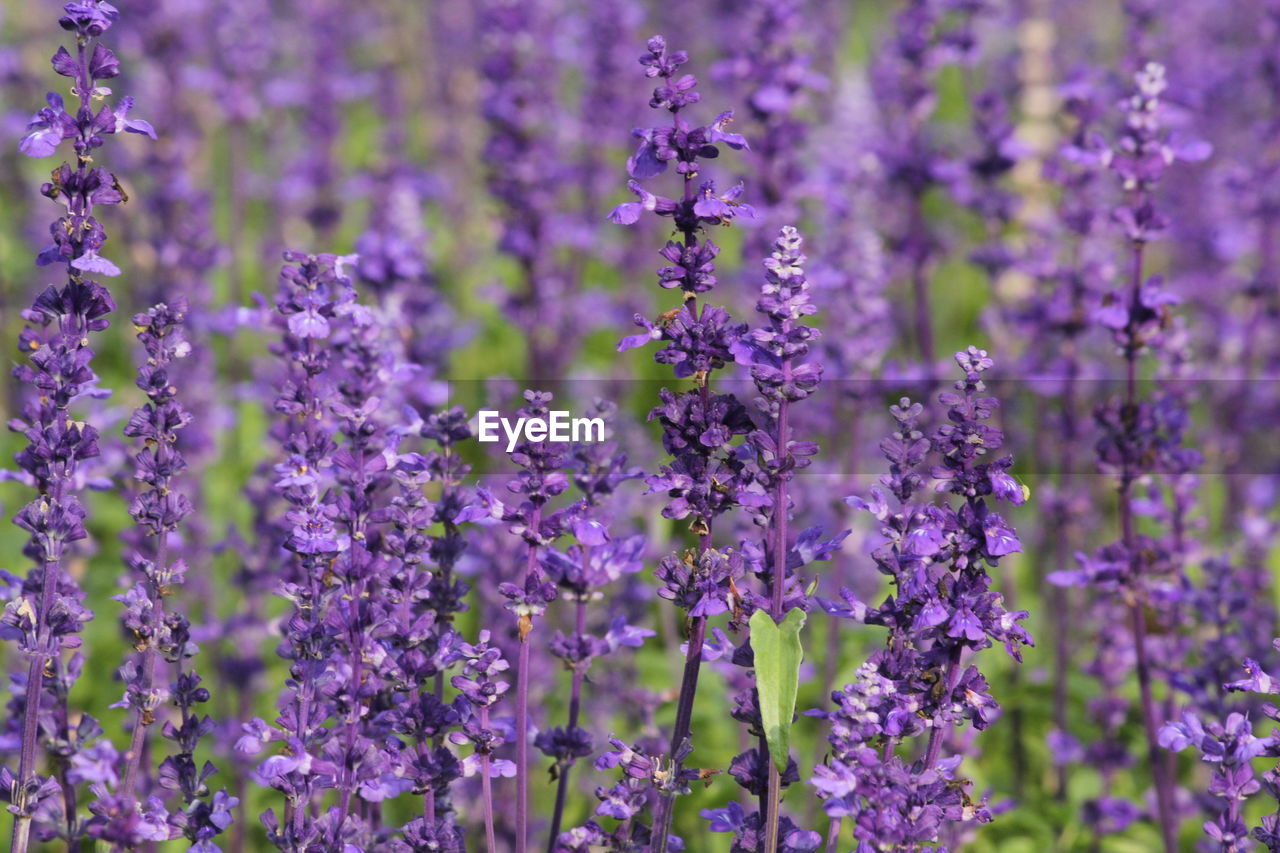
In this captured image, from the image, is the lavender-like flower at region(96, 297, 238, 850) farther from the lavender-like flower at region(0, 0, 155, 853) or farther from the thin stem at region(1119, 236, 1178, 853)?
the thin stem at region(1119, 236, 1178, 853)

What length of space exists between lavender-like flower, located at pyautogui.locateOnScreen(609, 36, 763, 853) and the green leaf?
16 centimetres

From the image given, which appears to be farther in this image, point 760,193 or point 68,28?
point 760,193

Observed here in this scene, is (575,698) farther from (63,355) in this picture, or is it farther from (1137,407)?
(1137,407)

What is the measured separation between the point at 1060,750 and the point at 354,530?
406 cm

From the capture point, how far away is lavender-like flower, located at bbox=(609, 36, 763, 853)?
13.1 feet

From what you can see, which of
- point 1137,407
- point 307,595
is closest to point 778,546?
point 307,595

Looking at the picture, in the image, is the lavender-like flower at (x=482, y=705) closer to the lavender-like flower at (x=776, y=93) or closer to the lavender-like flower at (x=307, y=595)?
the lavender-like flower at (x=307, y=595)

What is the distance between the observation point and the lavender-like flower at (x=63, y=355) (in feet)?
13.1

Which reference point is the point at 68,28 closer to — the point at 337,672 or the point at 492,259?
the point at 337,672

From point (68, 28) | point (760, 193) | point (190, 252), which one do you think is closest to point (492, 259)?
point (190, 252)

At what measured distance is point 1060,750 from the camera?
6660 millimetres

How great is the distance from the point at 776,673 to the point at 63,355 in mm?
2278

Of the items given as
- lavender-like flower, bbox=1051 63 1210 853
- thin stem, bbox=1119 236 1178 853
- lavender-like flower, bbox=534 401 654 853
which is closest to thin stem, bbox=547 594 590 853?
lavender-like flower, bbox=534 401 654 853

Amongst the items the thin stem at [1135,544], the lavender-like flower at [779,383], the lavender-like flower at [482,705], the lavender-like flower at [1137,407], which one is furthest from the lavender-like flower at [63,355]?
the thin stem at [1135,544]
